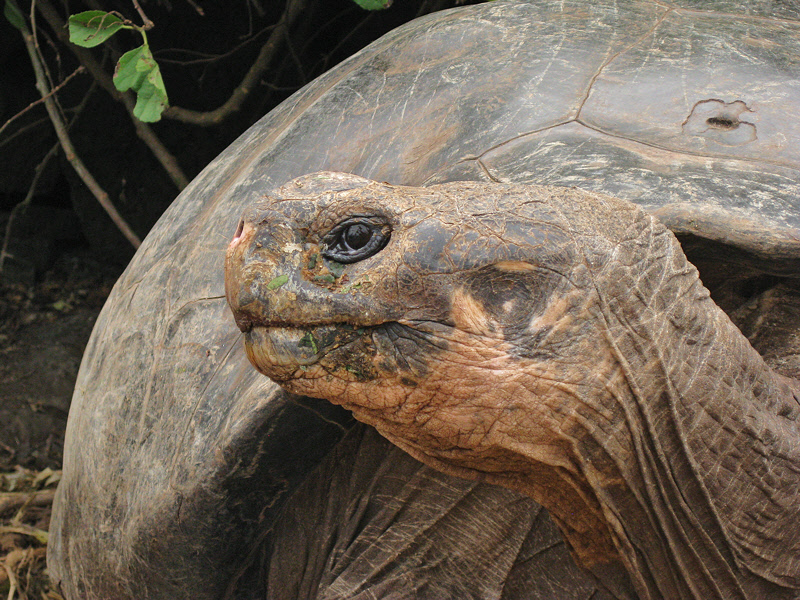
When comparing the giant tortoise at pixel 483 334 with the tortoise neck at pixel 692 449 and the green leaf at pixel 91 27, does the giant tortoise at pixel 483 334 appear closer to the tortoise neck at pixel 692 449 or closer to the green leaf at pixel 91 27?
the tortoise neck at pixel 692 449

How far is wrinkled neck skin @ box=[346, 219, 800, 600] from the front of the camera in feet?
4.20

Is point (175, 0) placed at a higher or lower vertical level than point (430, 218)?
lower

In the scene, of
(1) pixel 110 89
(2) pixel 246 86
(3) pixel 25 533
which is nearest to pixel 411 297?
(3) pixel 25 533

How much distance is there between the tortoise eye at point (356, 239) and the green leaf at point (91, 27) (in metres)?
1.67

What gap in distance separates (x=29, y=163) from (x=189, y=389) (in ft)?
10.2

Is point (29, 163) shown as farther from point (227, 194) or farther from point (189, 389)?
point (189, 389)

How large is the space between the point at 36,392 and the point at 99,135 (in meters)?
1.39

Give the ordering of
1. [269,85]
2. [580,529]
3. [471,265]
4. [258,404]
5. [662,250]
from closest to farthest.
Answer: [471,265], [662,250], [580,529], [258,404], [269,85]

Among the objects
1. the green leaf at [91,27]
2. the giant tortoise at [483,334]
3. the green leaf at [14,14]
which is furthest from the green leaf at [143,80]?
the green leaf at [14,14]

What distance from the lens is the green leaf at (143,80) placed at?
8.30 ft

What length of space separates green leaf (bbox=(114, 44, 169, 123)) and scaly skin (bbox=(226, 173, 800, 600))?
56.7 inches

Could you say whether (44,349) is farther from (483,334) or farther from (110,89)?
(483,334)

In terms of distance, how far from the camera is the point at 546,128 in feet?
5.68

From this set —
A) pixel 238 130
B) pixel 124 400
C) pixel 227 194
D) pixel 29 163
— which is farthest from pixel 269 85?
pixel 124 400
